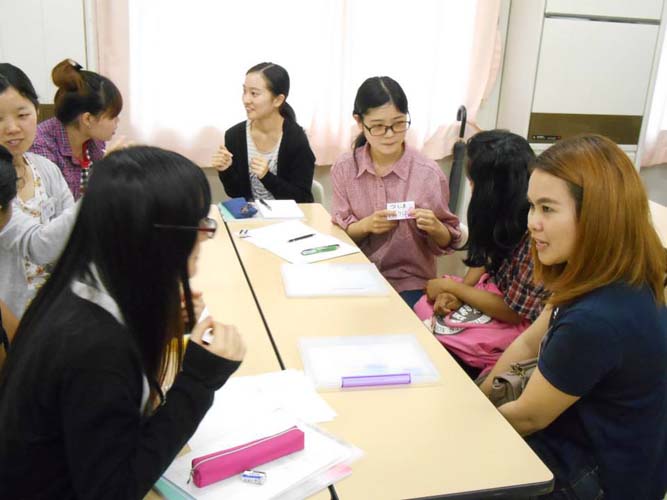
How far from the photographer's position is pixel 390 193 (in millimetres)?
2357

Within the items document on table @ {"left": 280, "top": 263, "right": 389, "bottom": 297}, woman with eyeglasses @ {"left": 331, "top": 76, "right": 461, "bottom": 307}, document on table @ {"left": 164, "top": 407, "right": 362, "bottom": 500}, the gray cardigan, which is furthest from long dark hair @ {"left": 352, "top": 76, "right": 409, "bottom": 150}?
document on table @ {"left": 164, "top": 407, "right": 362, "bottom": 500}

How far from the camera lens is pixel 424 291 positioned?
2328 mm

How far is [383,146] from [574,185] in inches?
44.2

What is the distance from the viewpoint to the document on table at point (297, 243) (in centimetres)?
209

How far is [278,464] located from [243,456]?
6 cm

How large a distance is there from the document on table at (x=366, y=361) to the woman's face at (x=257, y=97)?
160 cm

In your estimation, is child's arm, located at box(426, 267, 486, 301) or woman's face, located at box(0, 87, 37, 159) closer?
woman's face, located at box(0, 87, 37, 159)

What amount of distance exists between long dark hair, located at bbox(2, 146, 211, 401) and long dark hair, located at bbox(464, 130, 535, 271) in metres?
1.17

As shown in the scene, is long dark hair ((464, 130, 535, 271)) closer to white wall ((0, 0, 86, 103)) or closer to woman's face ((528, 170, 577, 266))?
woman's face ((528, 170, 577, 266))

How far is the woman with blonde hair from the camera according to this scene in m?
1.17

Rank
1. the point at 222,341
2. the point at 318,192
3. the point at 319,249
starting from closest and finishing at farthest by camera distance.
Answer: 1. the point at 222,341
2. the point at 319,249
3. the point at 318,192

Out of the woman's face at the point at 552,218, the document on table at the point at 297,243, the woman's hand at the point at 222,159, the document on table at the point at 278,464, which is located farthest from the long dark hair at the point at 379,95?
the document on table at the point at 278,464

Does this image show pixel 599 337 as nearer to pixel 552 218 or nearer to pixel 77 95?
pixel 552 218

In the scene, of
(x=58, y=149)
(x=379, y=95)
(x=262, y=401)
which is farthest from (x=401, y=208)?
(x=58, y=149)
